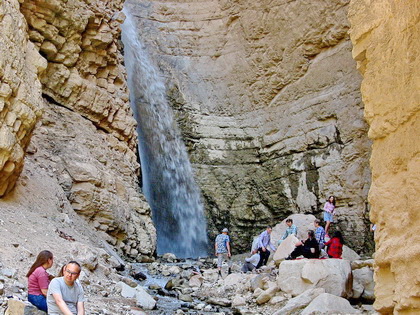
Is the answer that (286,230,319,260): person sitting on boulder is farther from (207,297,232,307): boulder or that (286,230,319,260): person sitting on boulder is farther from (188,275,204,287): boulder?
(188,275,204,287): boulder

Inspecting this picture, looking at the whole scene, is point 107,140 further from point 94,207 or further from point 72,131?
point 94,207

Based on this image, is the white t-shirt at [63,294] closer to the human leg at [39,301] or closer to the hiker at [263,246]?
the human leg at [39,301]

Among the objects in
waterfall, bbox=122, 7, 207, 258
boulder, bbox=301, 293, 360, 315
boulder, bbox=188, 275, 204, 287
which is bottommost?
boulder, bbox=301, 293, 360, 315

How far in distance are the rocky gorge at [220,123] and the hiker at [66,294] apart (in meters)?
2.45

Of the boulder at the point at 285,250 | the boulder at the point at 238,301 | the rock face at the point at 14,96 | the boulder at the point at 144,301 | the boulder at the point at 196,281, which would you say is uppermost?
the rock face at the point at 14,96

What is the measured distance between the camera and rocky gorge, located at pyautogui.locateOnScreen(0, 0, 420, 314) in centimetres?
407

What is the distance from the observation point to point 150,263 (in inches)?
571

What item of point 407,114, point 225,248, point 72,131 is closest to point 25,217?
point 225,248

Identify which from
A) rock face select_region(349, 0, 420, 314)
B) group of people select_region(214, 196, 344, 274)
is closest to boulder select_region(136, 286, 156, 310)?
group of people select_region(214, 196, 344, 274)

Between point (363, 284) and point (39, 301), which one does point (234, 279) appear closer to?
point (363, 284)

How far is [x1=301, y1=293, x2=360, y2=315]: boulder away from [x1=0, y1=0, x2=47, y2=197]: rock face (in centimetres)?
708

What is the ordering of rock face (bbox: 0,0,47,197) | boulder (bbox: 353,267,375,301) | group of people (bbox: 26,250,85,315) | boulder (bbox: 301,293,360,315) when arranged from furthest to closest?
rock face (bbox: 0,0,47,197) → boulder (bbox: 353,267,375,301) → boulder (bbox: 301,293,360,315) → group of people (bbox: 26,250,85,315)

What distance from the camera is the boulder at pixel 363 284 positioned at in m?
9.55

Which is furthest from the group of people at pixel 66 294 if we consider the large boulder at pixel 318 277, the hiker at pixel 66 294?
the large boulder at pixel 318 277
